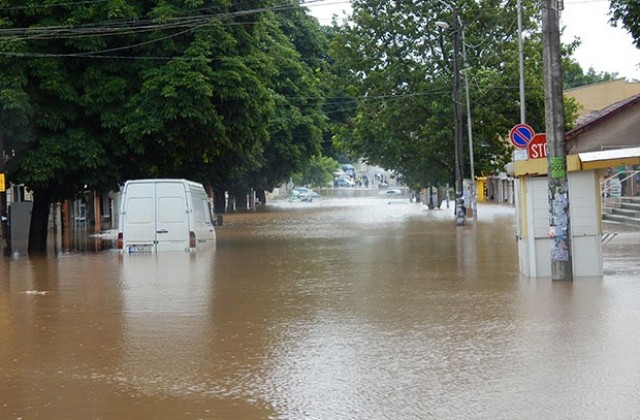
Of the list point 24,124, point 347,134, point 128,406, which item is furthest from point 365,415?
point 347,134

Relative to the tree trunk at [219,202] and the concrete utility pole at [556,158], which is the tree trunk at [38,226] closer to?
the concrete utility pole at [556,158]

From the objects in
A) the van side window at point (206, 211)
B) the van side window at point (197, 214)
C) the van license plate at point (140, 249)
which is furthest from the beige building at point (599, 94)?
the van license plate at point (140, 249)

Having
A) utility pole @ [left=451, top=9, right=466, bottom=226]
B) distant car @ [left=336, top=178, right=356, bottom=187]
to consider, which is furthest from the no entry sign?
distant car @ [left=336, top=178, right=356, bottom=187]

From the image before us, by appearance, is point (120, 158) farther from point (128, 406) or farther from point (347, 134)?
point (347, 134)

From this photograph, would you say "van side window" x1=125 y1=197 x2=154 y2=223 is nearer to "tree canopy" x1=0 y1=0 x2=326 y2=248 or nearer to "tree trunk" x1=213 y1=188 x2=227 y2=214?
"tree canopy" x1=0 y1=0 x2=326 y2=248

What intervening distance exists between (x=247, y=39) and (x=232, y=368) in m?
20.6

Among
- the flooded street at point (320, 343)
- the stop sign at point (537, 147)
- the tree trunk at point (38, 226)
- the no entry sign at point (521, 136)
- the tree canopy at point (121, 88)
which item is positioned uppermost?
the tree canopy at point (121, 88)

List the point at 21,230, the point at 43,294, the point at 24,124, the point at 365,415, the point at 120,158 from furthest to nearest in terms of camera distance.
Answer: the point at 21,230 < the point at 120,158 < the point at 24,124 < the point at 43,294 < the point at 365,415

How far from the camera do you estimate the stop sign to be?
17.8 metres

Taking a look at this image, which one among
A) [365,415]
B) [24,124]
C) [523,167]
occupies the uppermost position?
[24,124]

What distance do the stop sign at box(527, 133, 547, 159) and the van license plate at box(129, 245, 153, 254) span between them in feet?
33.1

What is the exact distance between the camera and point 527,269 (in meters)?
17.3

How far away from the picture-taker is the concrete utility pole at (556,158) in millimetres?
15938

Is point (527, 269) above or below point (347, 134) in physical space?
below
